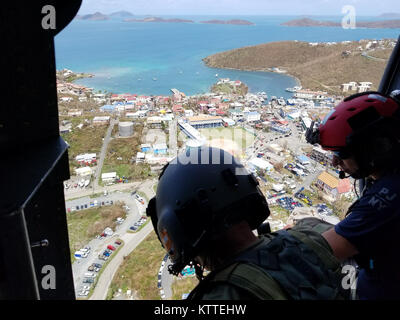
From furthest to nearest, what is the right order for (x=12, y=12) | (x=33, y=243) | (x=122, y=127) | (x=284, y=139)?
(x=122, y=127)
(x=284, y=139)
(x=33, y=243)
(x=12, y=12)

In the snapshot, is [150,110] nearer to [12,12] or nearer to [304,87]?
[304,87]

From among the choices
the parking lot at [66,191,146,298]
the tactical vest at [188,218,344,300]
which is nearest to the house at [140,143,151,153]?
the parking lot at [66,191,146,298]

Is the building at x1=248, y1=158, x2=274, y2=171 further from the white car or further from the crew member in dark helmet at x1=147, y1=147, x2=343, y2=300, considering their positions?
the crew member in dark helmet at x1=147, y1=147, x2=343, y2=300

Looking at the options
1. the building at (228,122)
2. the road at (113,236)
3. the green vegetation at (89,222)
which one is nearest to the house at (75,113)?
the road at (113,236)

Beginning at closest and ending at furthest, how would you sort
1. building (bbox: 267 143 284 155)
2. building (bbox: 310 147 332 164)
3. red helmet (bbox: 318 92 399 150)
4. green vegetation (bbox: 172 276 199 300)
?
red helmet (bbox: 318 92 399 150) → green vegetation (bbox: 172 276 199 300) → building (bbox: 310 147 332 164) → building (bbox: 267 143 284 155)

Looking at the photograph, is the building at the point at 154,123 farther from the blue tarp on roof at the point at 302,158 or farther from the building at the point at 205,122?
the blue tarp on roof at the point at 302,158

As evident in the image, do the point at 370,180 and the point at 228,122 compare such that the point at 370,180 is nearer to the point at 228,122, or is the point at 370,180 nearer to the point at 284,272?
the point at 284,272
